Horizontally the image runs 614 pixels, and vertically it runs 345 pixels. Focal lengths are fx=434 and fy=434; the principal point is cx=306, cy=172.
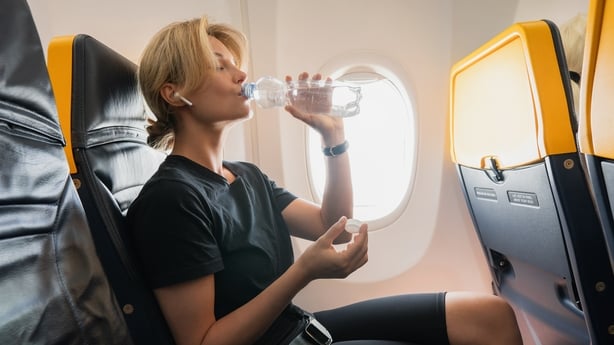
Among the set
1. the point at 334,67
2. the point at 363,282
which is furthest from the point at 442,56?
the point at 363,282

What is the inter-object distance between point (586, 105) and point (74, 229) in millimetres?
988

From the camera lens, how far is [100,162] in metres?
1.03

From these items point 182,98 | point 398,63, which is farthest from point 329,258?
point 398,63

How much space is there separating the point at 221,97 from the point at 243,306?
0.62m

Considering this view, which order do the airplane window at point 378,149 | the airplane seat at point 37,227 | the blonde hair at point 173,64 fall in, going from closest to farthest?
the airplane seat at point 37,227 → the blonde hair at point 173,64 → the airplane window at point 378,149

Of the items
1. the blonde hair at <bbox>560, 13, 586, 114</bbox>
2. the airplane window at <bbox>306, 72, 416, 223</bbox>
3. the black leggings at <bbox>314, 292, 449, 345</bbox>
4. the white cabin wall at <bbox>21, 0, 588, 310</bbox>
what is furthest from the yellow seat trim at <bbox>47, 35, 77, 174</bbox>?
the blonde hair at <bbox>560, 13, 586, 114</bbox>

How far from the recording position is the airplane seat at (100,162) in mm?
972

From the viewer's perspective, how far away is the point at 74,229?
762 millimetres

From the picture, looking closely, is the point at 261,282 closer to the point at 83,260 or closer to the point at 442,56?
the point at 83,260

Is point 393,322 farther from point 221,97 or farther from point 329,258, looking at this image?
point 221,97

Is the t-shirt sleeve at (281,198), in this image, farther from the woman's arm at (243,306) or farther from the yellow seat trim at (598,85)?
the yellow seat trim at (598,85)

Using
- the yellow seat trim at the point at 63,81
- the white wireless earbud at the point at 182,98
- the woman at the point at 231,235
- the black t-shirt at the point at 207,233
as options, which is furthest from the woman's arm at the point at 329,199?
the yellow seat trim at the point at 63,81

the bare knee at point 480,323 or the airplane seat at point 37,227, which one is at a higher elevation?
the airplane seat at point 37,227

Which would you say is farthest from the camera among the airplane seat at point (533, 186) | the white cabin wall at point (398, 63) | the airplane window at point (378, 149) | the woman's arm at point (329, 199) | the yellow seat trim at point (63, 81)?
the airplane window at point (378, 149)
